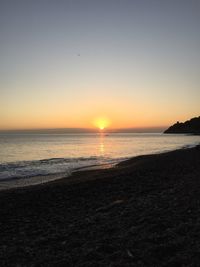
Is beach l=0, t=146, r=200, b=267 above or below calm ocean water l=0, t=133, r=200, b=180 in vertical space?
above

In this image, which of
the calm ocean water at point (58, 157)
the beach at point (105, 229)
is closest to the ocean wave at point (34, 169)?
the calm ocean water at point (58, 157)

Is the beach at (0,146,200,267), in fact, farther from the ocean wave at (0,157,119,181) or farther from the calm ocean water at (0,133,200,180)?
the calm ocean water at (0,133,200,180)

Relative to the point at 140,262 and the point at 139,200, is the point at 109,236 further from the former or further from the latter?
the point at 139,200

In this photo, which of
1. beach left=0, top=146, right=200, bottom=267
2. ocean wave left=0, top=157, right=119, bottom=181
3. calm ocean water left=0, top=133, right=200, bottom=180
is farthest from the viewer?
calm ocean water left=0, top=133, right=200, bottom=180

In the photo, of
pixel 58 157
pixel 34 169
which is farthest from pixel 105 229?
pixel 58 157

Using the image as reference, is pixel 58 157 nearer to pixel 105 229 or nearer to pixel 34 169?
pixel 34 169

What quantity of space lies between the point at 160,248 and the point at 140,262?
77 centimetres

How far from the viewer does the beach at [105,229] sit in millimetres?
6922

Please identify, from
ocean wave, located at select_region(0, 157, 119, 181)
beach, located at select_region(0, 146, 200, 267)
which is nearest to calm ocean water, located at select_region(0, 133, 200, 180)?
ocean wave, located at select_region(0, 157, 119, 181)

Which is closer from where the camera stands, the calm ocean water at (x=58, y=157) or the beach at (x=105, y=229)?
the beach at (x=105, y=229)

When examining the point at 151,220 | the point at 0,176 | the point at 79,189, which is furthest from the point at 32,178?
the point at 151,220

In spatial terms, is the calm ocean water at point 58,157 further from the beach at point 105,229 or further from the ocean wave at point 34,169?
the beach at point 105,229

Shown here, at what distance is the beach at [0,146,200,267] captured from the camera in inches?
273

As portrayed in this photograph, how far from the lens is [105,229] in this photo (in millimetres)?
8867
